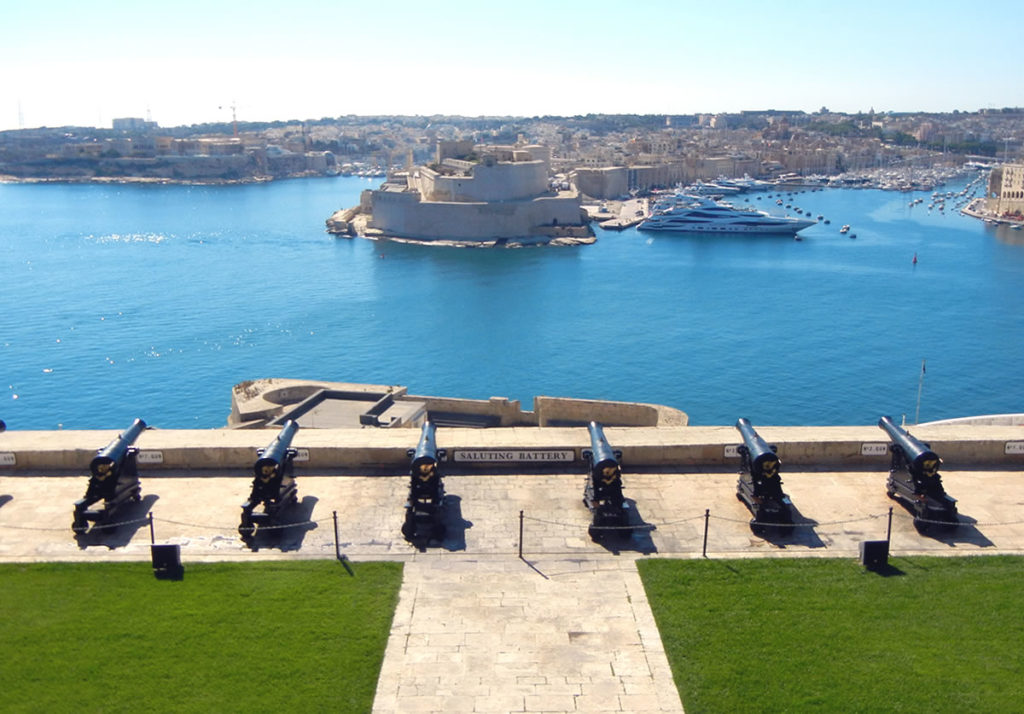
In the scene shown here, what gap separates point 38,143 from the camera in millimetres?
183250

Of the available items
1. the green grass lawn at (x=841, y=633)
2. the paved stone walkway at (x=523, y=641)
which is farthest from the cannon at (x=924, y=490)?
the paved stone walkway at (x=523, y=641)

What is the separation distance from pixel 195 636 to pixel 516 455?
427 centimetres

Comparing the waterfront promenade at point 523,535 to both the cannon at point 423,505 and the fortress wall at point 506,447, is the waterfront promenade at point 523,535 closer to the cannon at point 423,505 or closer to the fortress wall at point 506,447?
the fortress wall at point 506,447

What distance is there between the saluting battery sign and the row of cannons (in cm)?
103

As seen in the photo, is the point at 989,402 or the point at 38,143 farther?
the point at 38,143

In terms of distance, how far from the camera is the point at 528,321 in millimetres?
45781

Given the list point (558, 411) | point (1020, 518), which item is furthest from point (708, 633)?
point (558, 411)

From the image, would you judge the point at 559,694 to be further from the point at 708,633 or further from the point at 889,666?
the point at 889,666

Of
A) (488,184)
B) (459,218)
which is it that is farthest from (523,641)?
(488,184)

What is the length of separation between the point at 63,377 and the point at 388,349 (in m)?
13.4

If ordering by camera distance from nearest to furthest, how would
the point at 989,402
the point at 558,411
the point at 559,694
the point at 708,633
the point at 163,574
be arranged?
the point at 559,694
the point at 708,633
the point at 163,574
the point at 558,411
the point at 989,402

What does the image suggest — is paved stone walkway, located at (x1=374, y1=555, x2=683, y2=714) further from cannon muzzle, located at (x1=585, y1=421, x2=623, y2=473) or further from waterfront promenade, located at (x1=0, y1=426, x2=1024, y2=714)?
cannon muzzle, located at (x1=585, y1=421, x2=623, y2=473)

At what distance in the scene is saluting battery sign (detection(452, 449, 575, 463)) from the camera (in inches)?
390

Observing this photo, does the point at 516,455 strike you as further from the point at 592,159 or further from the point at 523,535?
the point at 592,159
